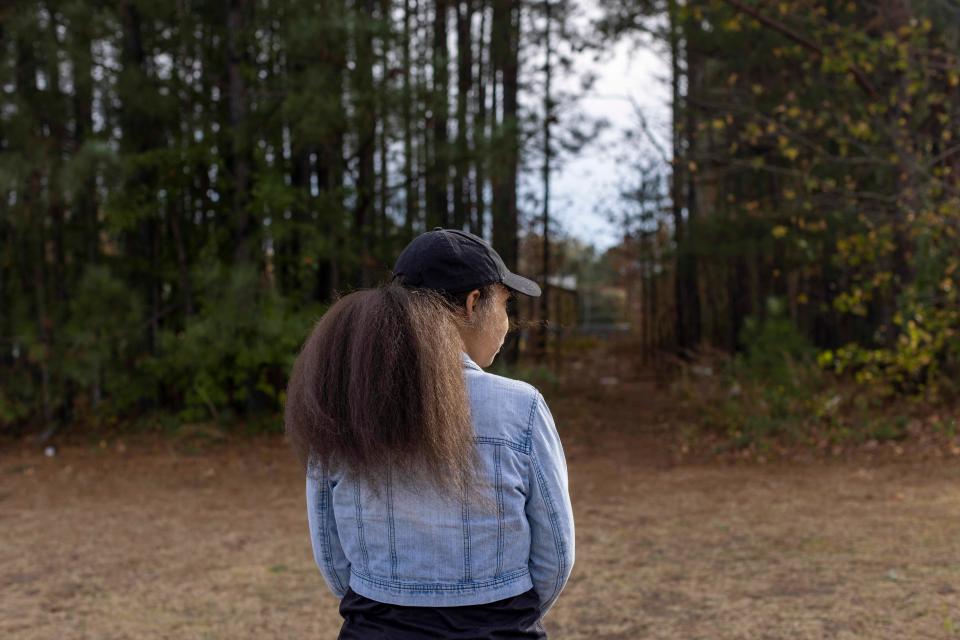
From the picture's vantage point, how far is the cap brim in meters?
1.86

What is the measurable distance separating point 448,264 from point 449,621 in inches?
26.4

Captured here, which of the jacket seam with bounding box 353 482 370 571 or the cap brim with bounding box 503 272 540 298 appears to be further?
the cap brim with bounding box 503 272 540 298

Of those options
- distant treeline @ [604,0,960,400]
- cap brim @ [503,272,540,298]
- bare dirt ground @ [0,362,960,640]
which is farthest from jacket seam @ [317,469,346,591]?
distant treeline @ [604,0,960,400]

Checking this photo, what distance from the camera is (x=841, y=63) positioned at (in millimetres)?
9656

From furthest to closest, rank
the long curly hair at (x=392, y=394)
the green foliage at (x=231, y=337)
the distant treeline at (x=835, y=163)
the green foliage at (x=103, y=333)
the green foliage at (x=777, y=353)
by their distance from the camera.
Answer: the green foliage at (x=777, y=353) → the green foliage at (x=103, y=333) → the green foliage at (x=231, y=337) → the distant treeline at (x=835, y=163) → the long curly hair at (x=392, y=394)

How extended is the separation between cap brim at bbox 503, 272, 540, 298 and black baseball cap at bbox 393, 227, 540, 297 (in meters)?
0.03

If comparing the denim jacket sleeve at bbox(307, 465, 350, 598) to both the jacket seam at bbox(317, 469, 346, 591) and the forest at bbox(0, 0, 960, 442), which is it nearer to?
the jacket seam at bbox(317, 469, 346, 591)

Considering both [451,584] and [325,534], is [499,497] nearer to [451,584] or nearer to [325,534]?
[451,584]

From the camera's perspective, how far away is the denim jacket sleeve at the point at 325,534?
185cm

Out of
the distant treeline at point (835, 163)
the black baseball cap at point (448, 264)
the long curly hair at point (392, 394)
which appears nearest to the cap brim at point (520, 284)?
the black baseball cap at point (448, 264)

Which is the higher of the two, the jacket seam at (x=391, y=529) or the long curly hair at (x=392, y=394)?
the long curly hair at (x=392, y=394)

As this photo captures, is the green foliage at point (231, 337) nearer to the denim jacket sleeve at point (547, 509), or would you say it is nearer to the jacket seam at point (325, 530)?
the jacket seam at point (325, 530)

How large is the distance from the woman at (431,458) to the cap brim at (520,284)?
5 centimetres

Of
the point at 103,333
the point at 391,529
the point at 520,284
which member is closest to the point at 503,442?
the point at 391,529
